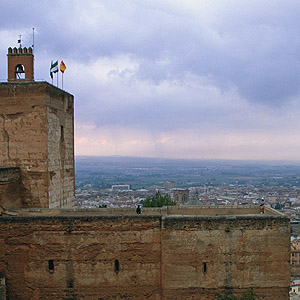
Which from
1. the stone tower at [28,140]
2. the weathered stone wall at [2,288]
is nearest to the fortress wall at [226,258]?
the weathered stone wall at [2,288]

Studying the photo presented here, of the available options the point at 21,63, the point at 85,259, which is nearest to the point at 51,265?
the point at 85,259

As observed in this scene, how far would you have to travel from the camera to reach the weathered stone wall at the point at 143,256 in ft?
43.9

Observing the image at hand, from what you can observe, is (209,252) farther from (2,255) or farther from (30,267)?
(2,255)

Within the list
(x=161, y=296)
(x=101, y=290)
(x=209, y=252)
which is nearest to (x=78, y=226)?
(x=101, y=290)

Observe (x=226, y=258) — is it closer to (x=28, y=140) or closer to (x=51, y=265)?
(x=51, y=265)

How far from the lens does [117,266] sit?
533 inches

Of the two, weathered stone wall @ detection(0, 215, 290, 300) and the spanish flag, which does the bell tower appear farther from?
weathered stone wall @ detection(0, 215, 290, 300)

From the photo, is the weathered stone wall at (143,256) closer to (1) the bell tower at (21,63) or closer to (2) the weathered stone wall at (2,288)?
(2) the weathered stone wall at (2,288)

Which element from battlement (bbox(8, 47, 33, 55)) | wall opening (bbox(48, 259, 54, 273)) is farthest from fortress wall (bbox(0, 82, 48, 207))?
wall opening (bbox(48, 259, 54, 273))

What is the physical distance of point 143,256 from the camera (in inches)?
531

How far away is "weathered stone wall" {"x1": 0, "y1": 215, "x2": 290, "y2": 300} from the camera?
13.4m

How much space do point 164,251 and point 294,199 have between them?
497 ft

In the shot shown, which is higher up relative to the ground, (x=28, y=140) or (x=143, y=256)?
(x=28, y=140)

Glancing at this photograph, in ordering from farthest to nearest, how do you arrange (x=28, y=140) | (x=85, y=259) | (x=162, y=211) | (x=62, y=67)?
1. (x=62, y=67)
2. (x=28, y=140)
3. (x=162, y=211)
4. (x=85, y=259)
